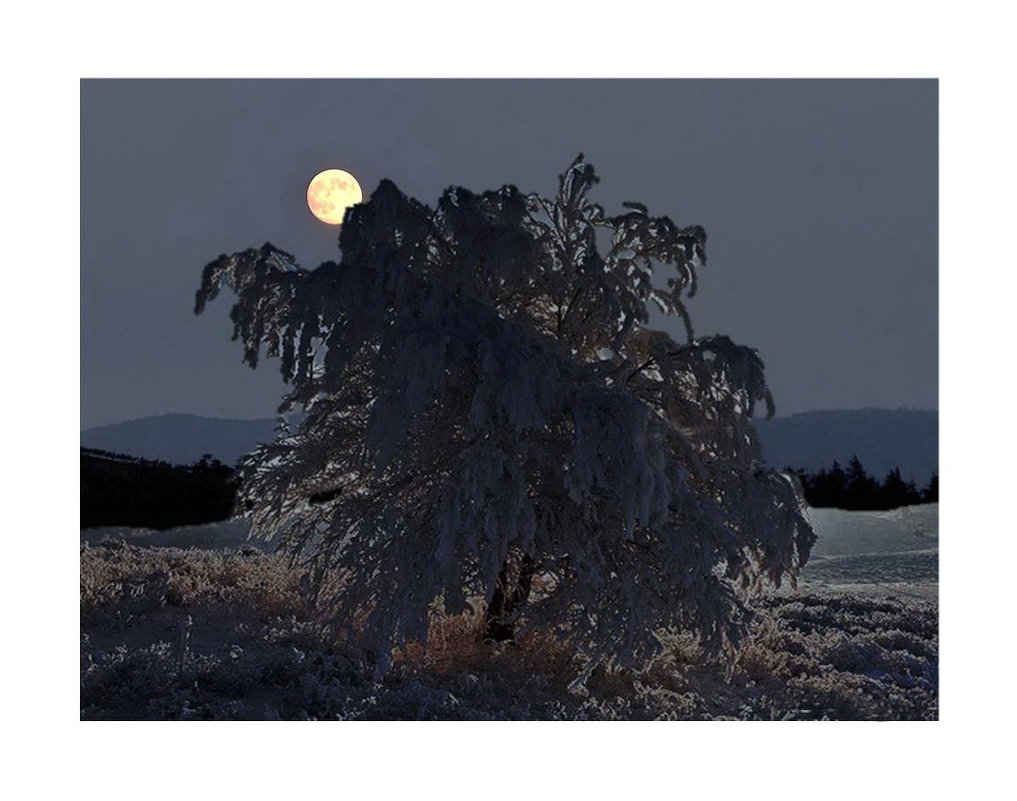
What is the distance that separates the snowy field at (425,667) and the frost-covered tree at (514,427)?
18.6 inches

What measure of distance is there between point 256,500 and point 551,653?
3.29 metres

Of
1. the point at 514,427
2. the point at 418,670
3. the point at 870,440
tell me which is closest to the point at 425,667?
the point at 418,670

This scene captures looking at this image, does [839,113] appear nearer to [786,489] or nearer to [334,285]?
[786,489]

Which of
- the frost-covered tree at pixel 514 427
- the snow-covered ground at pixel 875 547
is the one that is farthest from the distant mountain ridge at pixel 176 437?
the snow-covered ground at pixel 875 547

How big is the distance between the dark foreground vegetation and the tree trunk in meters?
6.79

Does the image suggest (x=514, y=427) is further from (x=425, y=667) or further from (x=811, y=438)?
(x=811, y=438)

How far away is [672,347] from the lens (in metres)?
8.14

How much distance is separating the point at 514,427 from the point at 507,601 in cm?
224

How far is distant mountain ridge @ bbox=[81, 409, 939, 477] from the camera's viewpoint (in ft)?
41.5

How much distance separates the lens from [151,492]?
50.4ft

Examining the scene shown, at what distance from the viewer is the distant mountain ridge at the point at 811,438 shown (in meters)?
12.6

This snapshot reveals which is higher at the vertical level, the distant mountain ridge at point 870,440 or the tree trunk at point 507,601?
the distant mountain ridge at point 870,440

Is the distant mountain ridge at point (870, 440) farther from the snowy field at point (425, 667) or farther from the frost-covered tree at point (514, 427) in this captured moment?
the frost-covered tree at point (514, 427)
